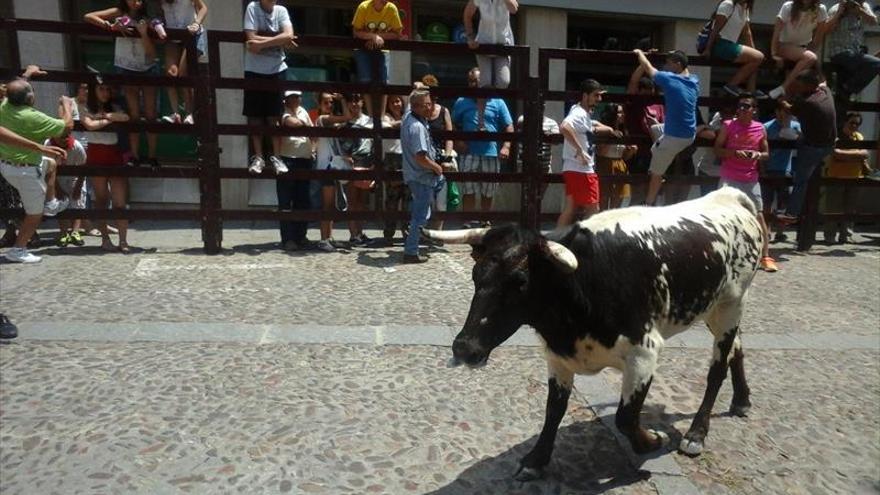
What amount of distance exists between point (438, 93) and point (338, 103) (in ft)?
5.98

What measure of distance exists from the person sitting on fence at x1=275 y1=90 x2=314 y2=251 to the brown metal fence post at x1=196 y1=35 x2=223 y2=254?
2.60 ft

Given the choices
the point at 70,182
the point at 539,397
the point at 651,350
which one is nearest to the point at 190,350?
the point at 539,397

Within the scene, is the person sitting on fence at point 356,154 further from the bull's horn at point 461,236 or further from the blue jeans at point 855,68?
the blue jeans at point 855,68

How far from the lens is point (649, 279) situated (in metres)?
3.41

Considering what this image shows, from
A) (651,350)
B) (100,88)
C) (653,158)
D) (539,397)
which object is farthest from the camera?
(653,158)

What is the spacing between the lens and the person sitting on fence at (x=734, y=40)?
29.6 feet

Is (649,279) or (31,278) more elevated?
(649,279)

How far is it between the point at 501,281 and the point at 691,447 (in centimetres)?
171

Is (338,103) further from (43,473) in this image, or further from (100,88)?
(43,473)

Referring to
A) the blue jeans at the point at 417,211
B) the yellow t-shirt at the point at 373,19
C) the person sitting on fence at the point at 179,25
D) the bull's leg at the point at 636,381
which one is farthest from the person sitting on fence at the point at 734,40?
the bull's leg at the point at 636,381

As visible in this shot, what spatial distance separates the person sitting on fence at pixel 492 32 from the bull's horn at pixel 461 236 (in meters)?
5.96

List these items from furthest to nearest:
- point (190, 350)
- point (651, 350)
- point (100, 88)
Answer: point (100, 88) < point (190, 350) < point (651, 350)

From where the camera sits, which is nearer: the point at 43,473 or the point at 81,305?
the point at 43,473

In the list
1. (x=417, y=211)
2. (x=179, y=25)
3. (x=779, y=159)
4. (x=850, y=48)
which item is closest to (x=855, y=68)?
(x=850, y=48)
